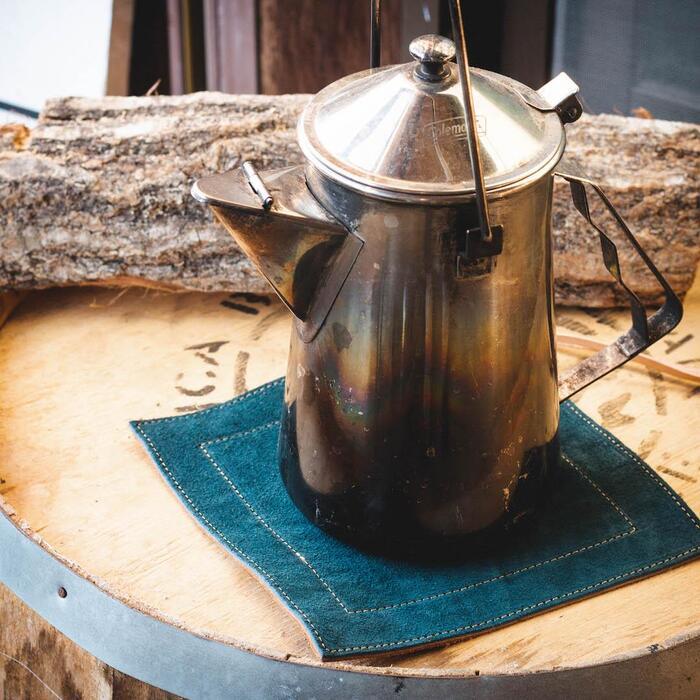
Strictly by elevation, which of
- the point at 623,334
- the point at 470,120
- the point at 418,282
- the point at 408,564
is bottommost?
the point at 408,564

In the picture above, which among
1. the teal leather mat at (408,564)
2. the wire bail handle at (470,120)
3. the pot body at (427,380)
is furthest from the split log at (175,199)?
the wire bail handle at (470,120)

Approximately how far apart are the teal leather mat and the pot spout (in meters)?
0.20

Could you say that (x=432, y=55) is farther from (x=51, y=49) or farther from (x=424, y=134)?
(x=51, y=49)

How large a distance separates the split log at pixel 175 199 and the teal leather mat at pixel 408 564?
224 millimetres

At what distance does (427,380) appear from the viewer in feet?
2.42

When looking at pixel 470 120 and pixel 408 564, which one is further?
pixel 408 564

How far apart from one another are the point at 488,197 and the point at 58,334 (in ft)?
2.03

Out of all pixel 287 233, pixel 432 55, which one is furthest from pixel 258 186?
pixel 432 55

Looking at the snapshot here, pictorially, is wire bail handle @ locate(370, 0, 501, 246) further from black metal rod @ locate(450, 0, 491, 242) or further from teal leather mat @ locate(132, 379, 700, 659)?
teal leather mat @ locate(132, 379, 700, 659)

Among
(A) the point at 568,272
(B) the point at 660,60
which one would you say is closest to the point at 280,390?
(A) the point at 568,272

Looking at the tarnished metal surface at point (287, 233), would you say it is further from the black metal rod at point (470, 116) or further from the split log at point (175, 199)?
the split log at point (175, 199)

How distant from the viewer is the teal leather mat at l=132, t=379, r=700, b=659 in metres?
0.78

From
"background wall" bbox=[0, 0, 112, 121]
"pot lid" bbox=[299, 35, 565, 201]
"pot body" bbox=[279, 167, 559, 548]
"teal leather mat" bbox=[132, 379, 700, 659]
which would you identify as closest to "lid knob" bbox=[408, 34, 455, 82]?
"pot lid" bbox=[299, 35, 565, 201]

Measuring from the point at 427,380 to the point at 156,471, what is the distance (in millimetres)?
327
